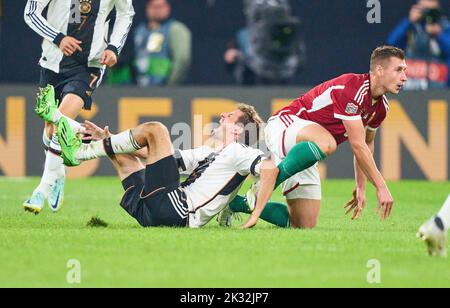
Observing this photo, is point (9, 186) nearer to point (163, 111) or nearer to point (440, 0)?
point (163, 111)

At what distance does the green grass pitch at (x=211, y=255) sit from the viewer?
6664mm

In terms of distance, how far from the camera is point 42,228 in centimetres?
929

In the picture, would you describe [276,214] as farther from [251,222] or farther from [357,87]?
[357,87]

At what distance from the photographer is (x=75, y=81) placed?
35.5 feet

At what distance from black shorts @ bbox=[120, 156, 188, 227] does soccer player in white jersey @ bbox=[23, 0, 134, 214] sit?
5.64 feet

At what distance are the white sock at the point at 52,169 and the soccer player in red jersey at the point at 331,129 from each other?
193cm

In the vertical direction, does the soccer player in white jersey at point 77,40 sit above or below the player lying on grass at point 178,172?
above

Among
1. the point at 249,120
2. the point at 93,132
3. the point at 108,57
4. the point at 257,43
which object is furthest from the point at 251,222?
the point at 257,43

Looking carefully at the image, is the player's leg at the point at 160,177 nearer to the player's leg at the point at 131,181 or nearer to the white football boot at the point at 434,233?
the player's leg at the point at 131,181

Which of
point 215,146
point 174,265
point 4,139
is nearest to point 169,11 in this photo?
point 4,139

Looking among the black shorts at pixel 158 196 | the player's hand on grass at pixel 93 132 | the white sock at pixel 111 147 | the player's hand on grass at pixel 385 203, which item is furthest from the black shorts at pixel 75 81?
the player's hand on grass at pixel 385 203

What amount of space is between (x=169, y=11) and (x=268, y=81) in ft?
5.72

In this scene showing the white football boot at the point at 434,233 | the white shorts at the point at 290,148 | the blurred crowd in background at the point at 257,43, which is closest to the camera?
the white football boot at the point at 434,233

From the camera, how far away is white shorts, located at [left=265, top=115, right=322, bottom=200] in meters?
9.40
